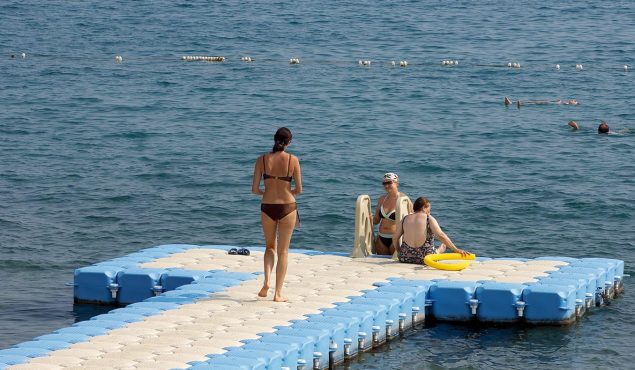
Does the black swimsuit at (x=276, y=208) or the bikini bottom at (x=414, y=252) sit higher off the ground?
the black swimsuit at (x=276, y=208)

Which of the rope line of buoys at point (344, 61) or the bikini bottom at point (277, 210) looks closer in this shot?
the bikini bottom at point (277, 210)

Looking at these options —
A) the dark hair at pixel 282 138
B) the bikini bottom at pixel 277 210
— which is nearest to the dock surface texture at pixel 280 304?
the bikini bottom at pixel 277 210

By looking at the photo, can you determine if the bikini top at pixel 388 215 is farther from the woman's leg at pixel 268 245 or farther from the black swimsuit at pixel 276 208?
the black swimsuit at pixel 276 208

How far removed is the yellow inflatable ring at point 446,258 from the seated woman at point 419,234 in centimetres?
10

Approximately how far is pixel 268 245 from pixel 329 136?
18.9 m

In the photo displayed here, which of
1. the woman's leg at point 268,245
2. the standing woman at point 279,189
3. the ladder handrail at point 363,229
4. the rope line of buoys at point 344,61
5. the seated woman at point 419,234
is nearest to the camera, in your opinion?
the standing woman at point 279,189

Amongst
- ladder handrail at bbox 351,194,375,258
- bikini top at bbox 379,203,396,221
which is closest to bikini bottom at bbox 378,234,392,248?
ladder handrail at bbox 351,194,375,258

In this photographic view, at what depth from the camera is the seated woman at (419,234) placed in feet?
55.9

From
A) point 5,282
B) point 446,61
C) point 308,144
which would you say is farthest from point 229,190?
point 446,61

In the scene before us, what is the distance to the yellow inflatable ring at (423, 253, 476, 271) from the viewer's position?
16.8 metres

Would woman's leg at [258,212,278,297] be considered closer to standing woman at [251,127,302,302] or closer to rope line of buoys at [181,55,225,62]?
standing woman at [251,127,302,302]

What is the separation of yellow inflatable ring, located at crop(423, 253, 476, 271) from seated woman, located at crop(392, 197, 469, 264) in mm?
102

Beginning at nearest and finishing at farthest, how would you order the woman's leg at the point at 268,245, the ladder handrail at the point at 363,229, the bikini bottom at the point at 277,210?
the bikini bottom at the point at 277,210 < the woman's leg at the point at 268,245 < the ladder handrail at the point at 363,229

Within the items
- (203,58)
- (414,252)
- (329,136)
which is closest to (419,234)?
(414,252)
